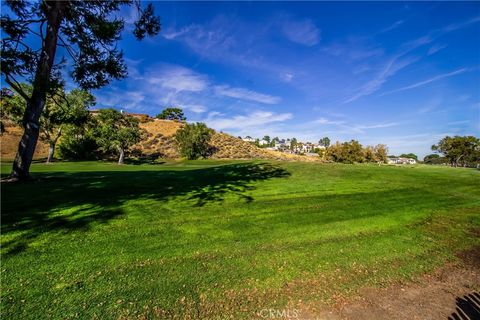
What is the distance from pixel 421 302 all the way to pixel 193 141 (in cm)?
5001

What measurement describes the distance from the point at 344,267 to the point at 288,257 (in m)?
1.31

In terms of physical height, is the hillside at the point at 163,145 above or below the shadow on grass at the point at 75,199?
above

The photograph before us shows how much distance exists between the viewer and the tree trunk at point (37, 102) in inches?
469

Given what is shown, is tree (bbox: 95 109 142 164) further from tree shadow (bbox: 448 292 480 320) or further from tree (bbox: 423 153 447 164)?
tree (bbox: 423 153 447 164)

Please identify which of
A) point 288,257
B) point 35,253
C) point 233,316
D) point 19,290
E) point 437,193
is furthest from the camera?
point 437,193

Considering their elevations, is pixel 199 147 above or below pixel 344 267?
above

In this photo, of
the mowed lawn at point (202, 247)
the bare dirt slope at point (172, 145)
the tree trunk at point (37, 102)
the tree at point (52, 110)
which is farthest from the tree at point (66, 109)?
the mowed lawn at point (202, 247)

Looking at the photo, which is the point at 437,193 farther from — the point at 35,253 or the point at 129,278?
the point at 35,253

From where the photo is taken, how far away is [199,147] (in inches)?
2124

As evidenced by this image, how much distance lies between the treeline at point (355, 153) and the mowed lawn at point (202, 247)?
54953 millimetres

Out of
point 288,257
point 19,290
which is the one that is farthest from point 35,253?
point 288,257

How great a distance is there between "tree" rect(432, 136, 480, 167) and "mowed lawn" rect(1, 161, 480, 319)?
82.2 m

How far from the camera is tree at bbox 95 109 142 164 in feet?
146

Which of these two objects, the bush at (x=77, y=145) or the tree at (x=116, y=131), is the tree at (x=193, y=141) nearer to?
the tree at (x=116, y=131)
